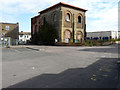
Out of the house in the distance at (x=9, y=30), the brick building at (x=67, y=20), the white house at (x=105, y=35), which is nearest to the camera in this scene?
the brick building at (x=67, y=20)

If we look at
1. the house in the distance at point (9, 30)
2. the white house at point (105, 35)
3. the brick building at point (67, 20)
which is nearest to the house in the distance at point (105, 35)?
the white house at point (105, 35)

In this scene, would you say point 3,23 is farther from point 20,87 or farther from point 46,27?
point 20,87

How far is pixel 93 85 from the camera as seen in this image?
3.45 m

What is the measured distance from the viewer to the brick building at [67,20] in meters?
28.4

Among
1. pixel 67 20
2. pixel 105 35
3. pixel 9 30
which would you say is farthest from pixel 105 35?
pixel 9 30

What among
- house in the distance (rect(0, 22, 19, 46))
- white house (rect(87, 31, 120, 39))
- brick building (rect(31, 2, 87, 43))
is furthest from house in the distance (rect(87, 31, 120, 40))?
house in the distance (rect(0, 22, 19, 46))

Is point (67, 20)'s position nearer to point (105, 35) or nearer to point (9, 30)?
point (9, 30)

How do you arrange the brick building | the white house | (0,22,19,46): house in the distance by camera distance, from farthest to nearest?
the white house < (0,22,19,46): house in the distance < the brick building

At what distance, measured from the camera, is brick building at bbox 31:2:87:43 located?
28.4m

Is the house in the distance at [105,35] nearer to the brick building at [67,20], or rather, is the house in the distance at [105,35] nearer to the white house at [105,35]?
the white house at [105,35]

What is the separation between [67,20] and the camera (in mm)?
29969

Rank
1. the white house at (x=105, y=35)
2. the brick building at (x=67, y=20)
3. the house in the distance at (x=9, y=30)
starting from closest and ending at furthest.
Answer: the brick building at (x=67, y=20), the house in the distance at (x=9, y=30), the white house at (x=105, y=35)

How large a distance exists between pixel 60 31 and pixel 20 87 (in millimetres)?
25577

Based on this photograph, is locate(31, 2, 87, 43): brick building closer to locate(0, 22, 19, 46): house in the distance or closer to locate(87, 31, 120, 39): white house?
locate(0, 22, 19, 46): house in the distance
